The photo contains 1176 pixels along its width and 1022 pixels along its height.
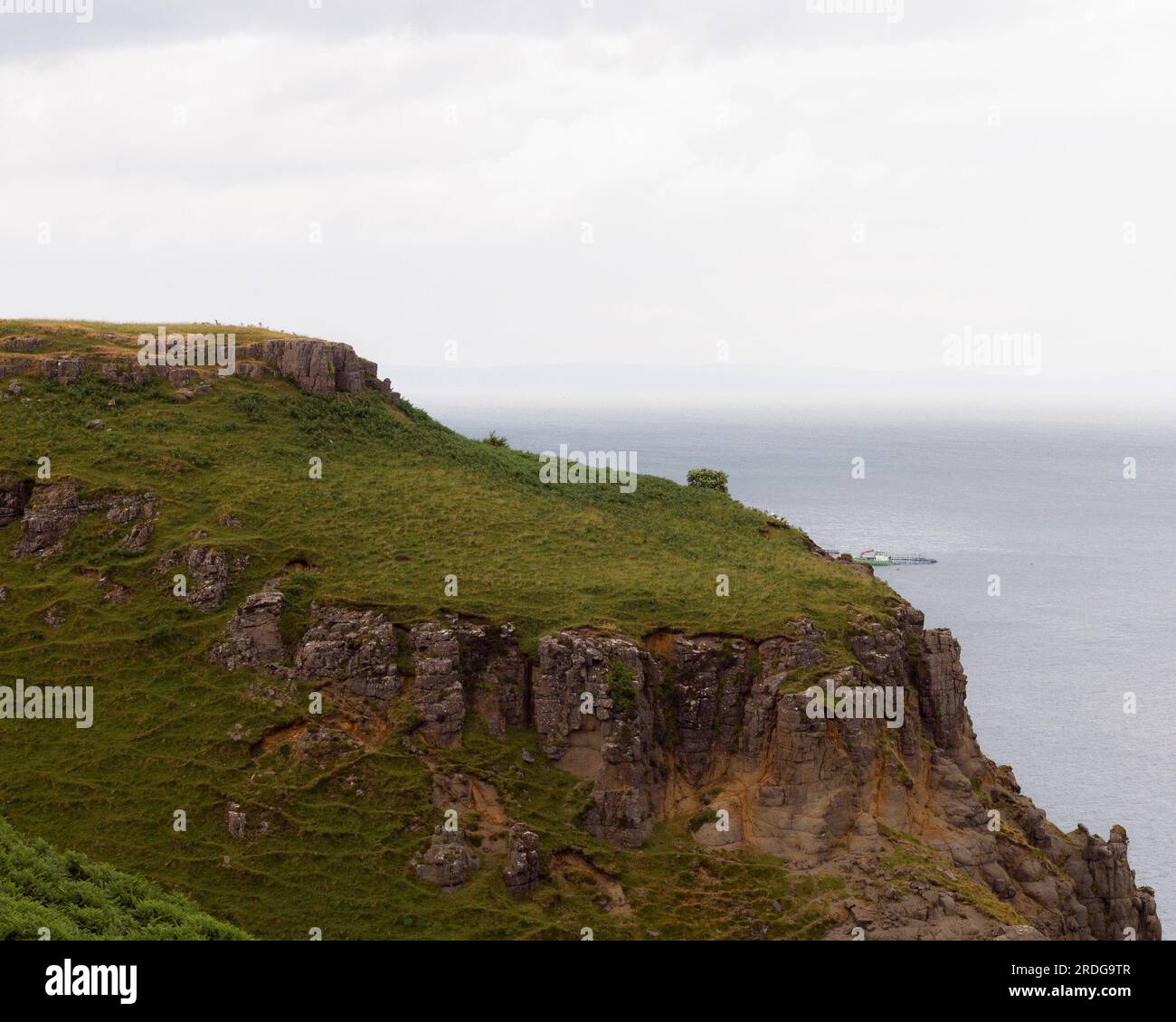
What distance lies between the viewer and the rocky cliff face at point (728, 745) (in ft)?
141

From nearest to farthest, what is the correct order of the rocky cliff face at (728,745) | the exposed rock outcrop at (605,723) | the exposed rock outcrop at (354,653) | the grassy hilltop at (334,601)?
the grassy hilltop at (334,601)
the rocky cliff face at (728,745)
the exposed rock outcrop at (605,723)
the exposed rock outcrop at (354,653)

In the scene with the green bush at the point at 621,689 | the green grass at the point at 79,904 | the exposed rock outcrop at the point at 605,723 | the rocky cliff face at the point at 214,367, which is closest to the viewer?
the green grass at the point at 79,904

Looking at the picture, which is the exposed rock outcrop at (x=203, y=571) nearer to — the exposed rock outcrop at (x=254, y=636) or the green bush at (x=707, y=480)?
the exposed rock outcrop at (x=254, y=636)

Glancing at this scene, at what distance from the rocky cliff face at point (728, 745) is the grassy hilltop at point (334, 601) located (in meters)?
0.89

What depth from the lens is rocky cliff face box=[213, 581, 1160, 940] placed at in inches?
1692

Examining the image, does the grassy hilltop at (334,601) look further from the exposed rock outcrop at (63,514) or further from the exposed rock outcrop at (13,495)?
the exposed rock outcrop at (13,495)

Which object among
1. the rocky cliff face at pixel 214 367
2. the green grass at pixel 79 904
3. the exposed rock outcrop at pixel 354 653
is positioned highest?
the rocky cliff face at pixel 214 367

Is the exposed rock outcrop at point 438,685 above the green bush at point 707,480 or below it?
below

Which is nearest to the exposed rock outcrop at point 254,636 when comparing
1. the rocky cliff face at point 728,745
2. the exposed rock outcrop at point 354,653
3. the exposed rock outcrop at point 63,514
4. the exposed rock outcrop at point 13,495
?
the rocky cliff face at point 728,745

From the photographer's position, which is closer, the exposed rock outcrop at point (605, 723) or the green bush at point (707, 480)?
the exposed rock outcrop at point (605, 723)

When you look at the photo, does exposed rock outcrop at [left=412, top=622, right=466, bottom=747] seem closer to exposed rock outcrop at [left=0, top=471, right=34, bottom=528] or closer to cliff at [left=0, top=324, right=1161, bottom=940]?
cliff at [left=0, top=324, right=1161, bottom=940]

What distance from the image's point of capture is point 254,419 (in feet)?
203

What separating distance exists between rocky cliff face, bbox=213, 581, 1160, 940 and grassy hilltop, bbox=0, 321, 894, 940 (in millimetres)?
895

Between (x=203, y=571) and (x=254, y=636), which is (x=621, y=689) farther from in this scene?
(x=203, y=571)
